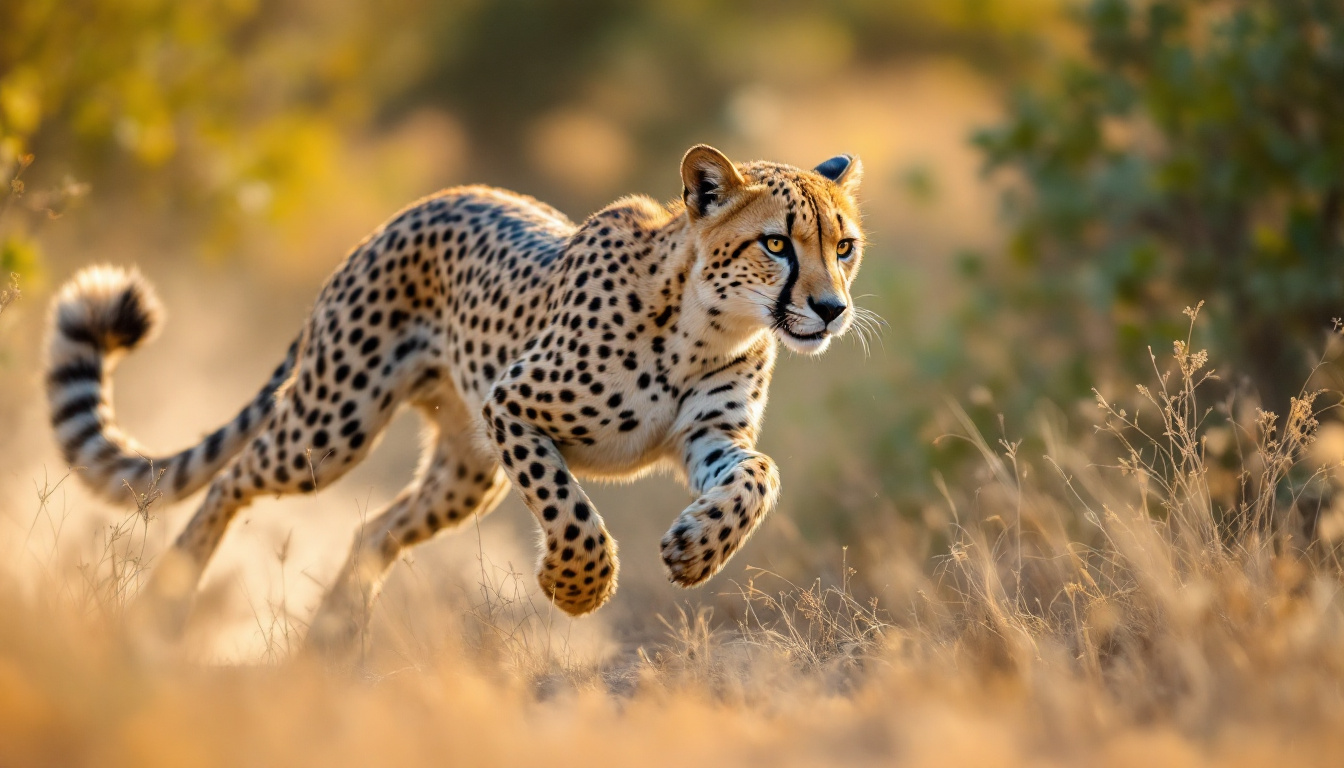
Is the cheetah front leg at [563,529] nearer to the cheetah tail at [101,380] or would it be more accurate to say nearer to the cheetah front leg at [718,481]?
the cheetah front leg at [718,481]

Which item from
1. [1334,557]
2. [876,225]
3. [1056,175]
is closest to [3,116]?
[1056,175]

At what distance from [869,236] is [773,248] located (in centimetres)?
365

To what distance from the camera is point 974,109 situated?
45.4ft

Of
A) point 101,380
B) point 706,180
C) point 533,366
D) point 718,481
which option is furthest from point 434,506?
point 706,180

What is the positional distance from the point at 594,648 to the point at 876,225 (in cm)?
660

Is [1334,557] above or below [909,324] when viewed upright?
below

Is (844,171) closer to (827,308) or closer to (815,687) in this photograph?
(827,308)

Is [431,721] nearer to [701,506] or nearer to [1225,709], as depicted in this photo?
[701,506]

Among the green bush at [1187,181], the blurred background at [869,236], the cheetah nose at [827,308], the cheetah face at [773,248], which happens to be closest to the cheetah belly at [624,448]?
the cheetah face at [773,248]

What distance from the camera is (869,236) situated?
734 centimetres

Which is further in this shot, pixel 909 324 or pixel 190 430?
pixel 190 430

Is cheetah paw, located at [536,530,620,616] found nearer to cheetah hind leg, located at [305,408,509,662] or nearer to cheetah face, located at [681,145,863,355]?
cheetah face, located at [681,145,863,355]

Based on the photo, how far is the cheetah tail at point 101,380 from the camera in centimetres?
479

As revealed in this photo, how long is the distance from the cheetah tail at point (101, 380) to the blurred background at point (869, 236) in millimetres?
161
